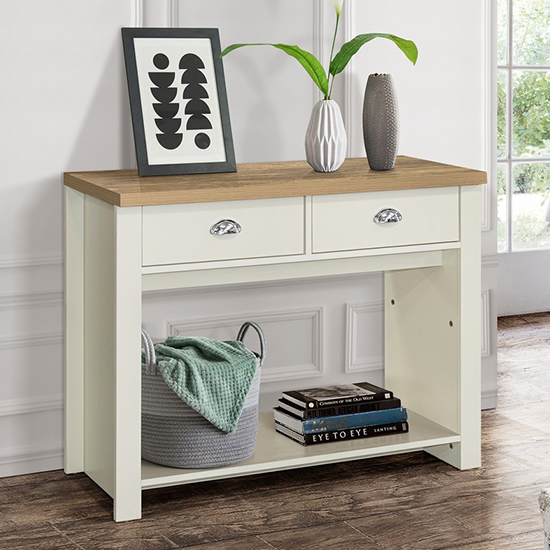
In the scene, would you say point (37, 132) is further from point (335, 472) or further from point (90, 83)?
point (335, 472)

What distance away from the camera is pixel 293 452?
2.83 meters

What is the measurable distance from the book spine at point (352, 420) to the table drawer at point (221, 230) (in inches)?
21.0

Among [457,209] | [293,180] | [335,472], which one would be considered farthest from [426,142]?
[335,472]

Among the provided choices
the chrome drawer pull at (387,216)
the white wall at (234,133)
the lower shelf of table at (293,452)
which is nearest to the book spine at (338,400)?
the lower shelf of table at (293,452)

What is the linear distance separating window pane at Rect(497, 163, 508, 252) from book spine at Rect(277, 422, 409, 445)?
6.97ft

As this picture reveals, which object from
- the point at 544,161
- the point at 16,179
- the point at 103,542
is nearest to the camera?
the point at 103,542

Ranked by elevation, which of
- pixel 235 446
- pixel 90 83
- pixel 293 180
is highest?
pixel 90 83

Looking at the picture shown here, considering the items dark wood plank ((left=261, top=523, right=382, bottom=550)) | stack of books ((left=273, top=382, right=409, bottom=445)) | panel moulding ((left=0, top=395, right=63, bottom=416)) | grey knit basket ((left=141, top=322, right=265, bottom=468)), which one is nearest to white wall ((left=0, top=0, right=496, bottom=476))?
panel moulding ((left=0, top=395, right=63, bottom=416))

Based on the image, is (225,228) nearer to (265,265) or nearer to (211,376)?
(265,265)

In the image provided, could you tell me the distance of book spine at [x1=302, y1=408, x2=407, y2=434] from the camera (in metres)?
2.89

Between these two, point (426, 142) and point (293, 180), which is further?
point (426, 142)

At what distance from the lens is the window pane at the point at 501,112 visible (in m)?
4.83

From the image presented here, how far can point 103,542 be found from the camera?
8.15 feet

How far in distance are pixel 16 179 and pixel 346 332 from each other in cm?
115
